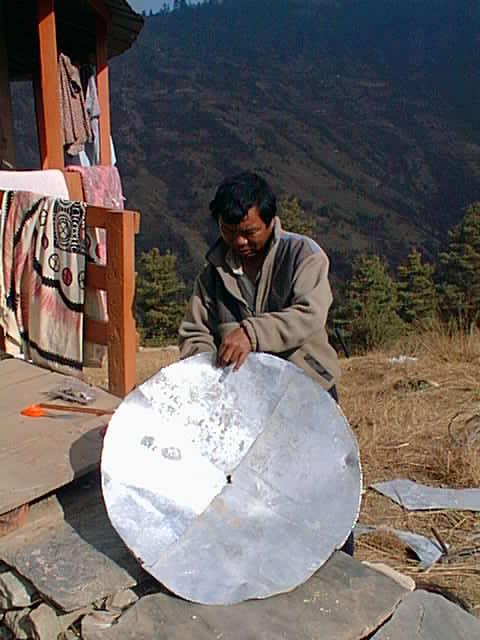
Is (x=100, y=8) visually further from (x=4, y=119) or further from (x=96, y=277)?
(x=96, y=277)

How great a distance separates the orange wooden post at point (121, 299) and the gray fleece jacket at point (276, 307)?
1.79ft

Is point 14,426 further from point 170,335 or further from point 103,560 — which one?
point 170,335

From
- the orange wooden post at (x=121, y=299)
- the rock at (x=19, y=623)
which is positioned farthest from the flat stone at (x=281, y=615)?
the orange wooden post at (x=121, y=299)

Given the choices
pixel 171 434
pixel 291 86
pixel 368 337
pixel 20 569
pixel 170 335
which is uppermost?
pixel 291 86

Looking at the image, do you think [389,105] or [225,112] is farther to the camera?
[389,105]

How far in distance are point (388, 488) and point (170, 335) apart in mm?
10776

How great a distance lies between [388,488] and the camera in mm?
3412

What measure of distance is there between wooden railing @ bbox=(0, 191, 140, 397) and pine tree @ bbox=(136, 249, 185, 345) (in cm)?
1100

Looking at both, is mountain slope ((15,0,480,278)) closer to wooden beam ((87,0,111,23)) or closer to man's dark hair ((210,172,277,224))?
wooden beam ((87,0,111,23))

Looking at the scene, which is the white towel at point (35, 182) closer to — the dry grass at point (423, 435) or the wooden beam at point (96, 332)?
the wooden beam at point (96, 332)

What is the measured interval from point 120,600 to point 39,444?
2.42 ft

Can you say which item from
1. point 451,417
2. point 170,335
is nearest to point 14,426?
point 451,417

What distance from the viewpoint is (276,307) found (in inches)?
77.5

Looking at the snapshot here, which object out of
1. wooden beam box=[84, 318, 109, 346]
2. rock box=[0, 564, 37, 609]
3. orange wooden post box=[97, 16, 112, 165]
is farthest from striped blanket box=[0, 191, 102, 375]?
orange wooden post box=[97, 16, 112, 165]
